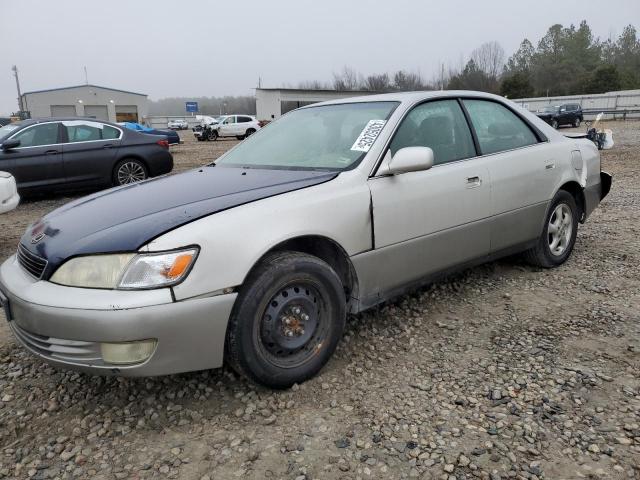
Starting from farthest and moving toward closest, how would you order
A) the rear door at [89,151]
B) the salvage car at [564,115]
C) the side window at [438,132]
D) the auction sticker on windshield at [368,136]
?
1. the salvage car at [564,115]
2. the rear door at [89,151]
3. the side window at [438,132]
4. the auction sticker on windshield at [368,136]

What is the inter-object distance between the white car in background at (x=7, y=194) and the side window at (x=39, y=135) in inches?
113

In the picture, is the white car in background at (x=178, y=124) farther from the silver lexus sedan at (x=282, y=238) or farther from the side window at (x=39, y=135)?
the silver lexus sedan at (x=282, y=238)

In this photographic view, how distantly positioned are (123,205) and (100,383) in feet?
3.20

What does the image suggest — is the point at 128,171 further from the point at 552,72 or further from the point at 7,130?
the point at 552,72

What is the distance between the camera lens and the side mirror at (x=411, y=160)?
2.83 metres

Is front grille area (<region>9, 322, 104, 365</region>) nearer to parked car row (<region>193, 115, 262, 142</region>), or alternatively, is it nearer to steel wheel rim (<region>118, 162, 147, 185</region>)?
steel wheel rim (<region>118, 162, 147, 185</region>)

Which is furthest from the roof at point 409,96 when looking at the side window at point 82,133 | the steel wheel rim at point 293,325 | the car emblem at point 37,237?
the side window at point 82,133

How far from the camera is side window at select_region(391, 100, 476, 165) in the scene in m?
3.19

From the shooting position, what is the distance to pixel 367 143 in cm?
304

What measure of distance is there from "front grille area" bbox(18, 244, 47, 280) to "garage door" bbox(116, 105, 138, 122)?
64792 mm

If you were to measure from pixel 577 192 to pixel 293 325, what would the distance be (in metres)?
3.19

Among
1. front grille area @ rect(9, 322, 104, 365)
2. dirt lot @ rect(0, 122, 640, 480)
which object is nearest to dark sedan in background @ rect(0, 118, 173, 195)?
dirt lot @ rect(0, 122, 640, 480)

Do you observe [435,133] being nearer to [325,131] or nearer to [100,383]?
[325,131]

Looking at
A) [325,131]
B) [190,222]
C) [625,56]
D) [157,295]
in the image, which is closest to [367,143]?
[325,131]
